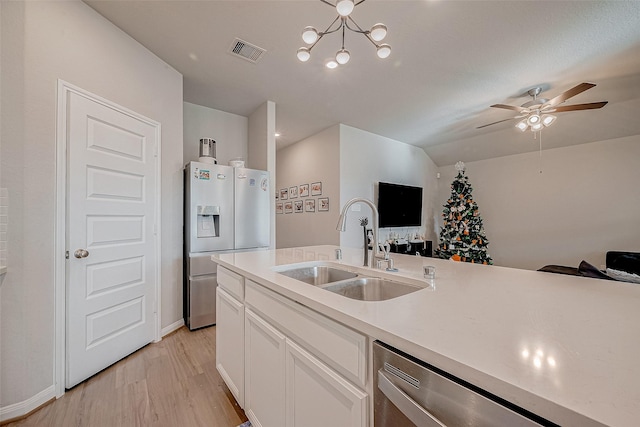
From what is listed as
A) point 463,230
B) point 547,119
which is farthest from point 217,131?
point 463,230

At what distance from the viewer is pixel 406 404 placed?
603 mm

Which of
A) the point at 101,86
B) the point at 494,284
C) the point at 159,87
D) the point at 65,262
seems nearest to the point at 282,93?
the point at 159,87

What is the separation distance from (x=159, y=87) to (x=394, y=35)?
2.33 metres

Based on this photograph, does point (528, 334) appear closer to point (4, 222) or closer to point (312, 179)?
point (4, 222)

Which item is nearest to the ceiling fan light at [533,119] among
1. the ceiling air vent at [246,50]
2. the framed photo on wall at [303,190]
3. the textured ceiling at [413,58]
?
the textured ceiling at [413,58]

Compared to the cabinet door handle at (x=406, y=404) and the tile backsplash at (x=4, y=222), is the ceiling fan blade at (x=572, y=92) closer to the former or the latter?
the cabinet door handle at (x=406, y=404)

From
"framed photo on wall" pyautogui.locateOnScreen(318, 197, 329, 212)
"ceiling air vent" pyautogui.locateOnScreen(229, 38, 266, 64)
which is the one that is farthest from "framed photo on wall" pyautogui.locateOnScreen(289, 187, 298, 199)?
"ceiling air vent" pyautogui.locateOnScreen(229, 38, 266, 64)

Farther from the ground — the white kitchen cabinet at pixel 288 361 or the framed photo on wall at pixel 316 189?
the framed photo on wall at pixel 316 189

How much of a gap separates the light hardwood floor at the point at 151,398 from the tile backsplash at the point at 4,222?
0.98 meters

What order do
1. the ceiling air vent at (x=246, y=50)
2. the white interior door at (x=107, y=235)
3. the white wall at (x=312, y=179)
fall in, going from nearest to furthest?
the white interior door at (x=107, y=235)
the ceiling air vent at (x=246, y=50)
the white wall at (x=312, y=179)

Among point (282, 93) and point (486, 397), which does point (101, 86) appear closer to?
point (282, 93)

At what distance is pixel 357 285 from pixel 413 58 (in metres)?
2.45

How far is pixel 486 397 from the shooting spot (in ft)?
1.58

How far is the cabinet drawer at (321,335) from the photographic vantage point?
745mm
